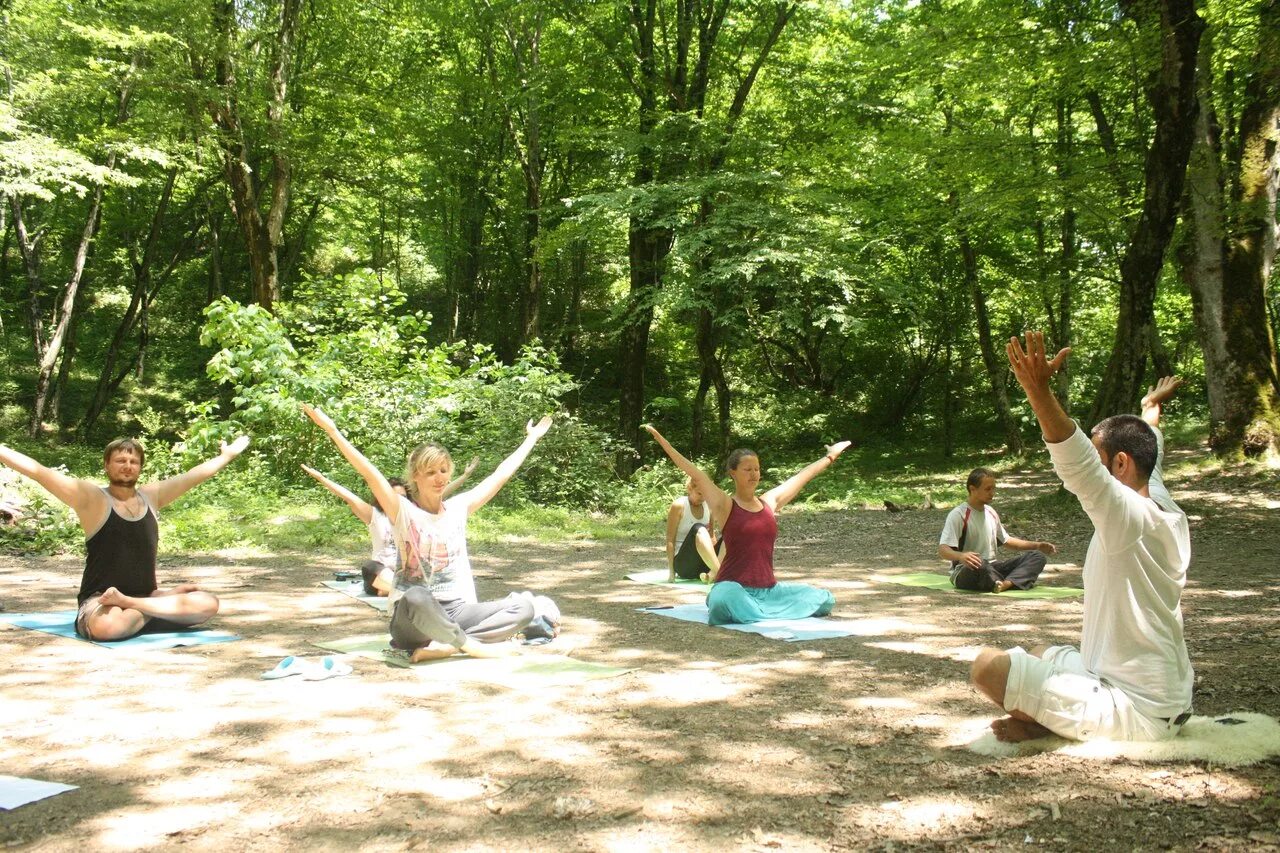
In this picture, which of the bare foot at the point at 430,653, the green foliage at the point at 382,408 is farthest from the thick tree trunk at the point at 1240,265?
the bare foot at the point at 430,653

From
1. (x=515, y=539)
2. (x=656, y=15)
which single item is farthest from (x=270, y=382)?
(x=656, y=15)

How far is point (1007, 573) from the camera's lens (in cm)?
828

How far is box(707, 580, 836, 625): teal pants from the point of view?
6.78m

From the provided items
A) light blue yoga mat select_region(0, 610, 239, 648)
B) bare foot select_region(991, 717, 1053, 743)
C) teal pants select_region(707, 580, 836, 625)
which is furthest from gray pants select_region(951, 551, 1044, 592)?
light blue yoga mat select_region(0, 610, 239, 648)

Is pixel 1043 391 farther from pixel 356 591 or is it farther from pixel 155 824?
pixel 356 591

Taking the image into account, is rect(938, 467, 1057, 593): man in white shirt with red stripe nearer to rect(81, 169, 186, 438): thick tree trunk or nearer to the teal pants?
the teal pants

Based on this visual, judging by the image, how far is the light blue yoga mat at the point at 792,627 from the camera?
6.32m

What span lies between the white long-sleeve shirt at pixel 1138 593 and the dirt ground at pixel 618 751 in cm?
30

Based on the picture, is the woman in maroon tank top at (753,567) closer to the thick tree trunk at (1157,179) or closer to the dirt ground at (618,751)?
the dirt ground at (618,751)

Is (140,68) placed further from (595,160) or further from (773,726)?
(773,726)

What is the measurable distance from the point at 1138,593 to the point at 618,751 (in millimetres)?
2002

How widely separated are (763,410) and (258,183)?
13026 mm

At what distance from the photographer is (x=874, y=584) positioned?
8.76m

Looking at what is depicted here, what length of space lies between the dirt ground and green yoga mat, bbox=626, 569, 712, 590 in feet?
5.43
